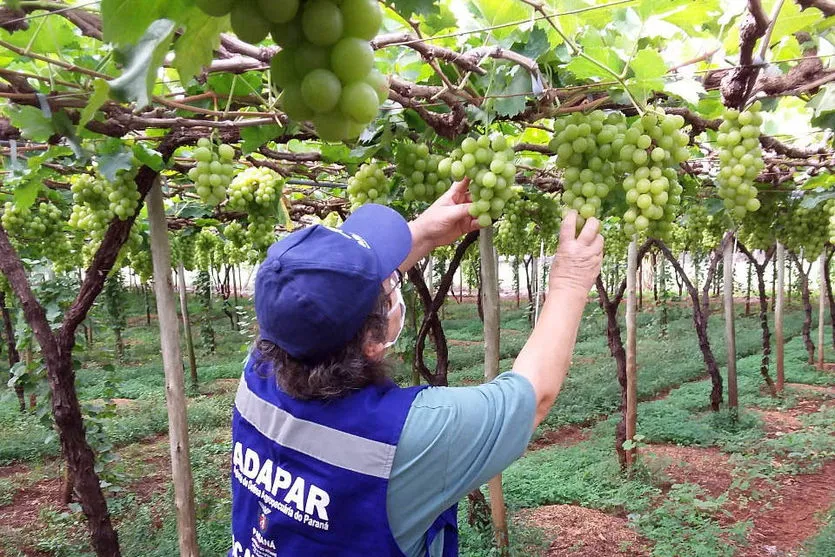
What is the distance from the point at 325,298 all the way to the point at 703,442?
226 inches

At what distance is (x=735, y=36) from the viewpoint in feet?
6.05

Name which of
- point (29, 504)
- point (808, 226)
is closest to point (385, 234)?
point (808, 226)

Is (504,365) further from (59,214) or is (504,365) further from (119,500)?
(59,214)

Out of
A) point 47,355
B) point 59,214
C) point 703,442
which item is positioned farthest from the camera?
point 703,442

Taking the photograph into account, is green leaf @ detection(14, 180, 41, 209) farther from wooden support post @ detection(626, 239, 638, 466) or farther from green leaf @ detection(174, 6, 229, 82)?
wooden support post @ detection(626, 239, 638, 466)

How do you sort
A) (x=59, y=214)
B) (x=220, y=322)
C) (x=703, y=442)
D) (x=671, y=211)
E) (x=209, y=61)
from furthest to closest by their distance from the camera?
(x=220, y=322) → (x=703, y=442) → (x=59, y=214) → (x=671, y=211) → (x=209, y=61)

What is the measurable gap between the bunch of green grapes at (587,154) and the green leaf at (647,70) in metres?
0.10

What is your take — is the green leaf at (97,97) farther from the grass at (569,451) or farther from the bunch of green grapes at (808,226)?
the bunch of green grapes at (808,226)

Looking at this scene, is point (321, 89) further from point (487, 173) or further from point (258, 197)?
point (258, 197)

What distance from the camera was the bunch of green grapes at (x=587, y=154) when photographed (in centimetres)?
151

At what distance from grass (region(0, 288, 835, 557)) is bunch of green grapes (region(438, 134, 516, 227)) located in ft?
9.66

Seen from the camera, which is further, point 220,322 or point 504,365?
point 220,322

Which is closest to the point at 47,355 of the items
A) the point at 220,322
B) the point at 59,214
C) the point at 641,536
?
the point at 59,214

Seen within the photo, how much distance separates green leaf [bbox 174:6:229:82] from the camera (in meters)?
0.62
